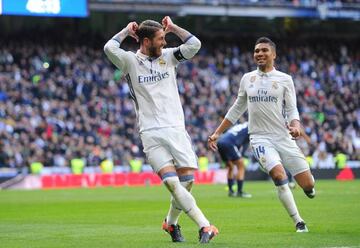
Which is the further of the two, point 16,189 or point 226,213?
point 16,189

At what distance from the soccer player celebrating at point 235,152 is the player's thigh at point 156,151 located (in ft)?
38.9

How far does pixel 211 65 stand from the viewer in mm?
46531

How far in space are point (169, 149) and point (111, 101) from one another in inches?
1166

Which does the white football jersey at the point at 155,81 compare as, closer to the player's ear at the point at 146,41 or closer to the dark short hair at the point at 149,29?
the player's ear at the point at 146,41

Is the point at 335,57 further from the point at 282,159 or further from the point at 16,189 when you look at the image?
the point at 282,159

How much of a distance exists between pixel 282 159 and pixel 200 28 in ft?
122

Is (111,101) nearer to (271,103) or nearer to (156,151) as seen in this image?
(271,103)

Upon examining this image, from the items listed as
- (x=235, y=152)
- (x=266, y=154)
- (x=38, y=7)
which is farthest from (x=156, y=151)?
(x=38, y=7)

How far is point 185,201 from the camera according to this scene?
11000 mm

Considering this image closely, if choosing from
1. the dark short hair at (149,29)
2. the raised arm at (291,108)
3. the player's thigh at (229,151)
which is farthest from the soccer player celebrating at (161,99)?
the player's thigh at (229,151)

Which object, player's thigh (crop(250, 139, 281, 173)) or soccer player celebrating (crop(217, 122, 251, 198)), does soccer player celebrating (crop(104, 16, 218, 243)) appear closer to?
player's thigh (crop(250, 139, 281, 173))

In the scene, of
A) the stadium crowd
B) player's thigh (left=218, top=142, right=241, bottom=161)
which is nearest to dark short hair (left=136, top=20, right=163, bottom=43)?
player's thigh (left=218, top=142, right=241, bottom=161)

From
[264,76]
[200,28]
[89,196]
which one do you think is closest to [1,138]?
[89,196]

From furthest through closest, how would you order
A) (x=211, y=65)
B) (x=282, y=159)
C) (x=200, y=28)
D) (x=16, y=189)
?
(x=200, y=28) < (x=211, y=65) < (x=16, y=189) < (x=282, y=159)
